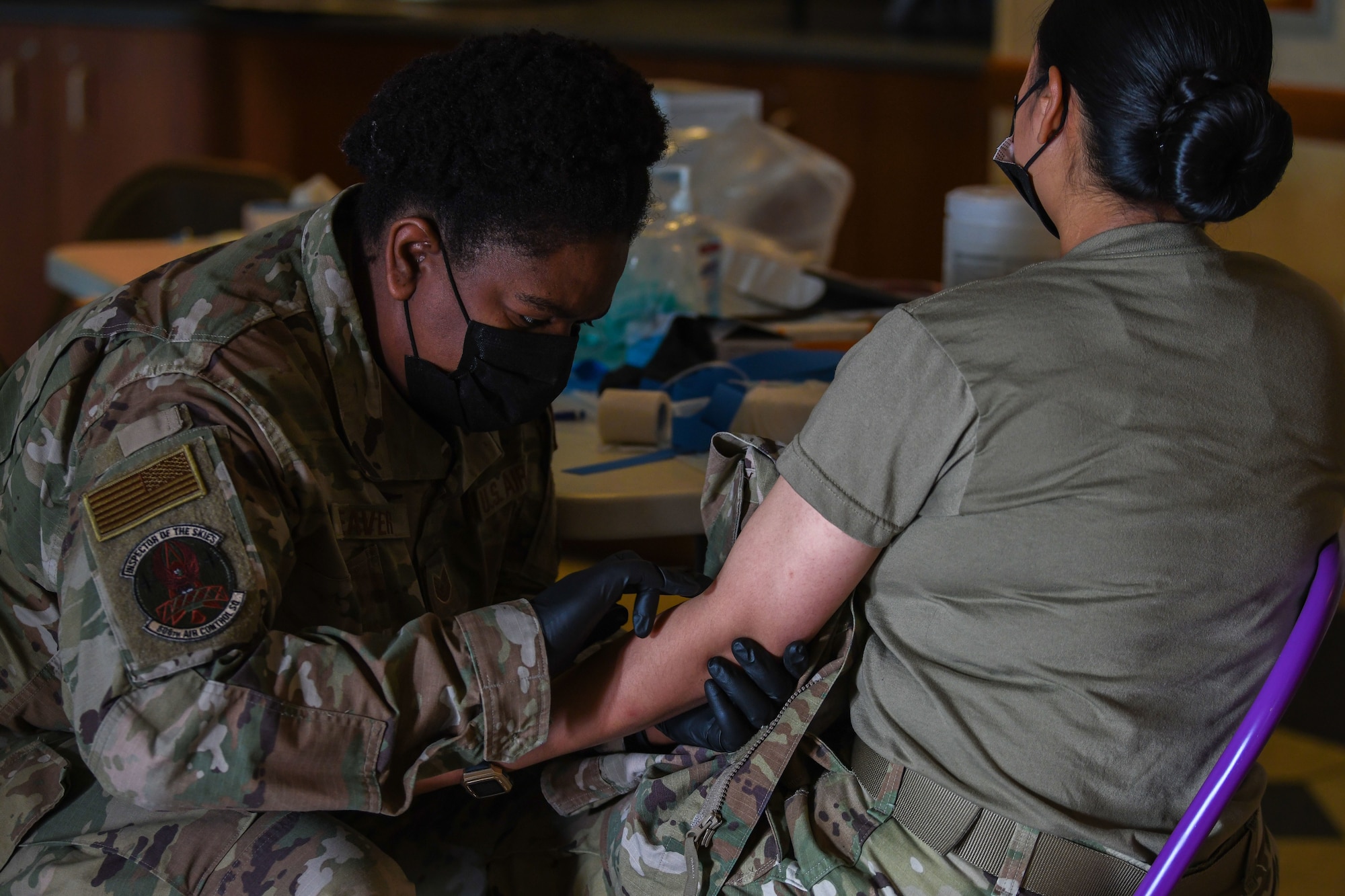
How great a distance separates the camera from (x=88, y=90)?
499 cm

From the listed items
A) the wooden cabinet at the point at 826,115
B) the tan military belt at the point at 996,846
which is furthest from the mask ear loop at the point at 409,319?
the wooden cabinet at the point at 826,115

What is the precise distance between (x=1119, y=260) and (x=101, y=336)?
89 centimetres

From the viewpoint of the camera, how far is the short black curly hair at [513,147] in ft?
4.03

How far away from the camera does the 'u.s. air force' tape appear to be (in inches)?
63.7

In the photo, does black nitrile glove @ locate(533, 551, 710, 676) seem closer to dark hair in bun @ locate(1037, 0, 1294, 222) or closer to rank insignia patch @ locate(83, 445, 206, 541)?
rank insignia patch @ locate(83, 445, 206, 541)

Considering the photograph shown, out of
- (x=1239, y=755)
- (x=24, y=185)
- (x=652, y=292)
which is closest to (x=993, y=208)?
(x=652, y=292)

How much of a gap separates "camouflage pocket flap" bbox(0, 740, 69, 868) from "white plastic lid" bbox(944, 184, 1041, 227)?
62.9 inches

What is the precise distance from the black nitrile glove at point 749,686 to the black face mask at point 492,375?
35cm

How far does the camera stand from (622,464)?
1638mm

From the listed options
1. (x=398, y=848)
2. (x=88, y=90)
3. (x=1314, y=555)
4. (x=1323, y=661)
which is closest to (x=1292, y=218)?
(x=1323, y=661)

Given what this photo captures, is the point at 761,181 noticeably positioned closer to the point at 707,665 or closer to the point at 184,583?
the point at 707,665

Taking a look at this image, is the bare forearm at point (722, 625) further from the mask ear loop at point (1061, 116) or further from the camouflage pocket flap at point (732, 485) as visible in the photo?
the mask ear loop at point (1061, 116)

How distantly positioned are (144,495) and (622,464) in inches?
26.8

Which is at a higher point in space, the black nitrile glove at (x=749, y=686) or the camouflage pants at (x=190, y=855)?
the black nitrile glove at (x=749, y=686)
